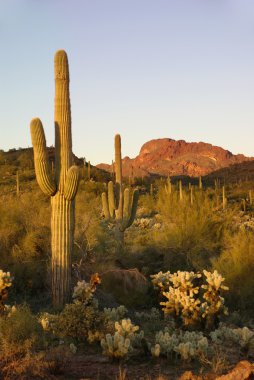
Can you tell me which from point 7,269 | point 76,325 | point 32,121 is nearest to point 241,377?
point 76,325

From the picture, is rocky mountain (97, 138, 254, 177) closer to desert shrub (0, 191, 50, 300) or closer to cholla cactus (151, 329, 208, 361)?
desert shrub (0, 191, 50, 300)

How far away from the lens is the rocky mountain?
5404 inches

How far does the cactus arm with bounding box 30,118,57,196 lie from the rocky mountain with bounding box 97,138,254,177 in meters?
122

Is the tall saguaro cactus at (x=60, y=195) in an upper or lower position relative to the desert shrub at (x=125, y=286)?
upper

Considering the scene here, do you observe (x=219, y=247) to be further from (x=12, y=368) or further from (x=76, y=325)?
(x=12, y=368)

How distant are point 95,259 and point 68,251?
3335mm

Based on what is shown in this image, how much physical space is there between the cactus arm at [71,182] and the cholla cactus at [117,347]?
3453 mm

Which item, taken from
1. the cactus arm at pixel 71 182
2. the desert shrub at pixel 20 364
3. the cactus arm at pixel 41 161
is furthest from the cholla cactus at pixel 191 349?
the cactus arm at pixel 41 161

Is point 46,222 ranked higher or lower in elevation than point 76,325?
higher

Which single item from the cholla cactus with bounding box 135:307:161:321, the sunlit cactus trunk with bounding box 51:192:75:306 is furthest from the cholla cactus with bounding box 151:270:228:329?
the sunlit cactus trunk with bounding box 51:192:75:306

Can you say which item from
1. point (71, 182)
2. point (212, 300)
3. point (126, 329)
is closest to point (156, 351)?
point (126, 329)

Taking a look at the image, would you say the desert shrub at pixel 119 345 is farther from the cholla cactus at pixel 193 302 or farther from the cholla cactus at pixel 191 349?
the cholla cactus at pixel 193 302

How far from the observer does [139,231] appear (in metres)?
19.0

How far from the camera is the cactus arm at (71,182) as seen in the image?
9.46 meters
